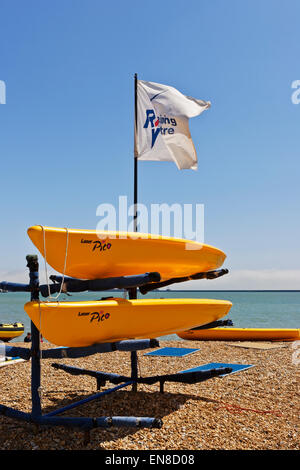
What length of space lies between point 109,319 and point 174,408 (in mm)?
1561

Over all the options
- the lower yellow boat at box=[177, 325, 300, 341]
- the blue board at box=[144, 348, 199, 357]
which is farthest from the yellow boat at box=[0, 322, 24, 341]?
the blue board at box=[144, 348, 199, 357]

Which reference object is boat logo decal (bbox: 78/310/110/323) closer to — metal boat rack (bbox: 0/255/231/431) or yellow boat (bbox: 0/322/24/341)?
metal boat rack (bbox: 0/255/231/431)

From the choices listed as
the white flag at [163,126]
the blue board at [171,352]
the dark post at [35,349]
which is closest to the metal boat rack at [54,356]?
the dark post at [35,349]

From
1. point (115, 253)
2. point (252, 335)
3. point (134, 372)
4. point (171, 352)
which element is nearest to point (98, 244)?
point (115, 253)

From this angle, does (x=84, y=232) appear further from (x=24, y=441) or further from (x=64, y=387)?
(x=64, y=387)

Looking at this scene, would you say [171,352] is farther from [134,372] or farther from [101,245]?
[101,245]

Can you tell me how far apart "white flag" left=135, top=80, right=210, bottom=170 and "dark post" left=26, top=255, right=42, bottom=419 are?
3195mm

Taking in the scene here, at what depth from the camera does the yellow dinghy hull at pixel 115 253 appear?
4.45 metres

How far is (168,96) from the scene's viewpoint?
7301 mm

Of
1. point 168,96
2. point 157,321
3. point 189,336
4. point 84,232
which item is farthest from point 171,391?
point 189,336

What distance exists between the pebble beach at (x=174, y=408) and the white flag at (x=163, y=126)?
3917 millimetres

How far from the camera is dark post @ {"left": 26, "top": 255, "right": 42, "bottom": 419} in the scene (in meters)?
4.12

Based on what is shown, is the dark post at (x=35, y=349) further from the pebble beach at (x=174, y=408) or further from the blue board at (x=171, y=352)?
the blue board at (x=171, y=352)
